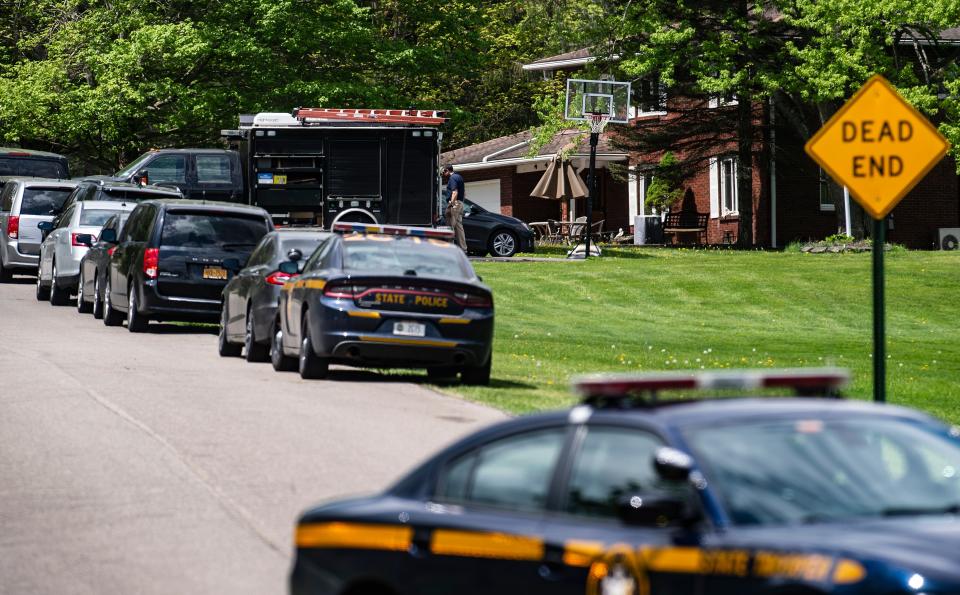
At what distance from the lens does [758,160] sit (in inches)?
1844

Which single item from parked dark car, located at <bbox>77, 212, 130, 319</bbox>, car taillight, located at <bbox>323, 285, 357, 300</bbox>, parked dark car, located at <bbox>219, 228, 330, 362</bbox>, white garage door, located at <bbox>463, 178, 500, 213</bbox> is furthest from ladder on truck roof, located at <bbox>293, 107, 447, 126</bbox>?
white garage door, located at <bbox>463, 178, 500, 213</bbox>

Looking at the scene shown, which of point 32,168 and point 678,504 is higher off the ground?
point 32,168

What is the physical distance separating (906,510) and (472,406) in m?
10.2

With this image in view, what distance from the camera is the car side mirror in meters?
18.8

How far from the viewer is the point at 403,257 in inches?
677

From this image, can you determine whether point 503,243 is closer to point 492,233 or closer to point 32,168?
point 492,233

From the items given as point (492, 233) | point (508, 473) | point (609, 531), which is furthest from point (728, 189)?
point (609, 531)

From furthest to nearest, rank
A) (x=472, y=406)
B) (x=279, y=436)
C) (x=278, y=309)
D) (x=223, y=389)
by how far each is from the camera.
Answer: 1. (x=278, y=309)
2. (x=223, y=389)
3. (x=472, y=406)
4. (x=279, y=436)

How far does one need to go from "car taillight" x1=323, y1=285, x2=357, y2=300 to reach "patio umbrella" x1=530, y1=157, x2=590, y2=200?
30.8 metres

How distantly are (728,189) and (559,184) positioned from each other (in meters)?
5.96

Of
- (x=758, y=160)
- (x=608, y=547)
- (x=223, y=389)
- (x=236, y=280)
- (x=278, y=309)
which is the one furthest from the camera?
(x=758, y=160)

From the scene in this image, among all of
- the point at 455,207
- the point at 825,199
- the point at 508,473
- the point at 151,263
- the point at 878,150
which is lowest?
the point at 508,473

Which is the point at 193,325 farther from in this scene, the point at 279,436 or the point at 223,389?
the point at 279,436

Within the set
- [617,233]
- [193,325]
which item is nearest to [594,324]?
[193,325]
